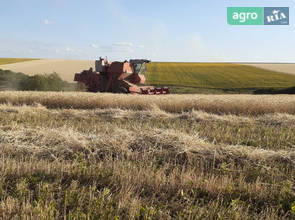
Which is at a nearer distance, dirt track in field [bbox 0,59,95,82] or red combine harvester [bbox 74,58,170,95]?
red combine harvester [bbox 74,58,170,95]

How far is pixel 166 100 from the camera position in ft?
37.1

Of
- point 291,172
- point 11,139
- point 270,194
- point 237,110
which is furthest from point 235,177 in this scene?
point 237,110

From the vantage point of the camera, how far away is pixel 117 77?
17391mm

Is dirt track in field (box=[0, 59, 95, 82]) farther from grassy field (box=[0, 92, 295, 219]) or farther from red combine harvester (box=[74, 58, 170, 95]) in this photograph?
grassy field (box=[0, 92, 295, 219])

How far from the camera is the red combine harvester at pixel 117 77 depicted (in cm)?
1695

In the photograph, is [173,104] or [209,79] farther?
[209,79]

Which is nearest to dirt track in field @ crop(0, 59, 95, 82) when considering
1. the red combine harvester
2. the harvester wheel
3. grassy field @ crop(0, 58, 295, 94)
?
grassy field @ crop(0, 58, 295, 94)

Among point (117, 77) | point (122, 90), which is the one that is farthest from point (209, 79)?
point (122, 90)

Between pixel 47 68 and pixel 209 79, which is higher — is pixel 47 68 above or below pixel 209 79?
above

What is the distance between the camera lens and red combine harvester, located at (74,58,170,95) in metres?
17.0

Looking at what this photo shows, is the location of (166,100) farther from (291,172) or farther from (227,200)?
(227,200)

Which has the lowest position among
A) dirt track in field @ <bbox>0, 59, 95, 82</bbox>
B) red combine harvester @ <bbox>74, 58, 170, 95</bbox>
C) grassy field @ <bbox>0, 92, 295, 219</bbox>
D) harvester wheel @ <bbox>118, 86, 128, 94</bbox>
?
grassy field @ <bbox>0, 92, 295, 219</bbox>

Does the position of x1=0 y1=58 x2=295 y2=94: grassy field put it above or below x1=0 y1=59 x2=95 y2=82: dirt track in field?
below

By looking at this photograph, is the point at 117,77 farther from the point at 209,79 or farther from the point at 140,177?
the point at 209,79
